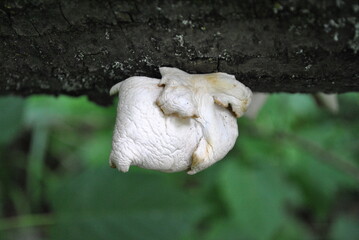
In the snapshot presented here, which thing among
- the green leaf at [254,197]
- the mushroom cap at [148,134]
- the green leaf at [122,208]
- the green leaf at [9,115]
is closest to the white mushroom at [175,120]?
the mushroom cap at [148,134]

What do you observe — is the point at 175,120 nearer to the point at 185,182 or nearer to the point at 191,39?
the point at 191,39

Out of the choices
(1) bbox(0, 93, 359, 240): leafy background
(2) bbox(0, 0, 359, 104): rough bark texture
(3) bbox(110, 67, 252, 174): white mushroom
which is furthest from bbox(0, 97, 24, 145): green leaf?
(3) bbox(110, 67, 252, 174): white mushroom

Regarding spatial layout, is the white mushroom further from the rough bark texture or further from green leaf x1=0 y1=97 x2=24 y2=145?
green leaf x1=0 y1=97 x2=24 y2=145

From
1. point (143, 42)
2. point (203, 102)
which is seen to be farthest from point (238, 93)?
point (143, 42)

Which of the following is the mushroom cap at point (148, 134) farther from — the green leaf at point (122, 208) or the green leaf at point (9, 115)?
the green leaf at point (9, 115)

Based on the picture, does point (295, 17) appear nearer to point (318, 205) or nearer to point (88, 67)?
point (88, 67)

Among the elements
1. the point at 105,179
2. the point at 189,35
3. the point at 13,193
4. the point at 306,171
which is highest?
the point at 189,35

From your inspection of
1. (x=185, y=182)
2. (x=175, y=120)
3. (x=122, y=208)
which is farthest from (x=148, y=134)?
(x=185, y=182)
